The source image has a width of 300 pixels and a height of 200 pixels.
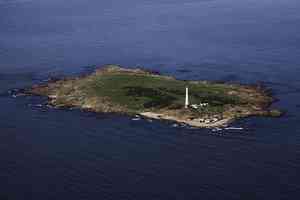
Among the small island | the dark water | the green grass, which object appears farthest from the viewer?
the green grass

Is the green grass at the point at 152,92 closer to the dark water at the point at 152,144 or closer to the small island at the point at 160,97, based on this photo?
the small island at the point at 160,97

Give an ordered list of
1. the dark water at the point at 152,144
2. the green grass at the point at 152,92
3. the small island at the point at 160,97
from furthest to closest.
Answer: the green grass at the point at 152,92 → the small island at the point at 160,97 → the dark water at the point at 152,144

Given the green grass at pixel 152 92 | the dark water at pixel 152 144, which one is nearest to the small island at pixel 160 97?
the green grass at pixel 152 92

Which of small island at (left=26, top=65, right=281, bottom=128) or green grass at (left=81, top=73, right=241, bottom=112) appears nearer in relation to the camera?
small island at (left=26, top=65, right=281, bottom=128)

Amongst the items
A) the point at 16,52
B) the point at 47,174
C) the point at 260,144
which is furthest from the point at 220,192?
the point at 16,52

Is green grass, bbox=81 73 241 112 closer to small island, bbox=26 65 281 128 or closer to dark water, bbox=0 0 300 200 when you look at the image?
small island, bbox=26 65 281 128

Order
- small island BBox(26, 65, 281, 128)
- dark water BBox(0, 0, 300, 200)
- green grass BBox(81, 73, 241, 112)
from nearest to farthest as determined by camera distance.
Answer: dark water BBox(0, 0, 300, 200)
small island BBox(26, 65, 281, 128)
green grass BBox(81, 73, 241, 112)

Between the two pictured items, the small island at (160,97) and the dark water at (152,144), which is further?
the small island at (160,97)

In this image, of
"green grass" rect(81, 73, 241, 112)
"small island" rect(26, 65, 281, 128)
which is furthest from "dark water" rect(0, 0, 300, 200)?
"green grass" rect(81, 73, 241, 112)

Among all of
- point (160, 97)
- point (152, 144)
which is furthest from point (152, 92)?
point (152, 144)
